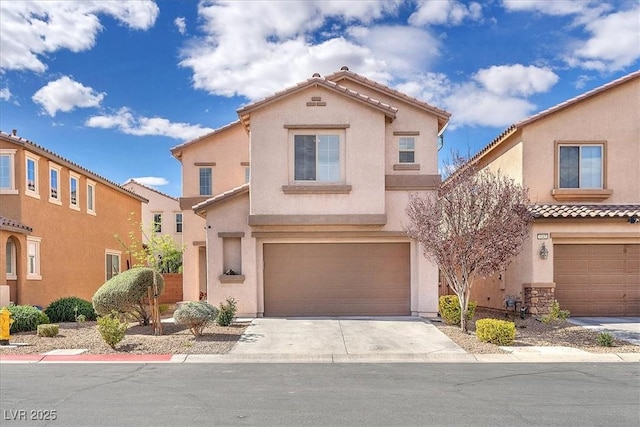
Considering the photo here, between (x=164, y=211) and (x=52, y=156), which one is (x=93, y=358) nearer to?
(x=52, y=156)

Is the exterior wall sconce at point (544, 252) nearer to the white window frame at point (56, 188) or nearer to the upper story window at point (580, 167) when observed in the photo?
the upper story window at point (580, 167)

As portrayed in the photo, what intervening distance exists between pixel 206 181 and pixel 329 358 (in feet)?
40.7

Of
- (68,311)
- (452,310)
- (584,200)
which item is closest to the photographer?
(452,310)

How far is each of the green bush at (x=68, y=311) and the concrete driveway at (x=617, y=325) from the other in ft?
50.9

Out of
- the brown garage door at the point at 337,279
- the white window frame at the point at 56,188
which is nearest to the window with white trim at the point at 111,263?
the white window frame at the point at 56,188

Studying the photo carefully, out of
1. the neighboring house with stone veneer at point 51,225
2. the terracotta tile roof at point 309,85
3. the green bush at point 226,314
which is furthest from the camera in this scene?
the neighboring house with stone veneer at point 51,225

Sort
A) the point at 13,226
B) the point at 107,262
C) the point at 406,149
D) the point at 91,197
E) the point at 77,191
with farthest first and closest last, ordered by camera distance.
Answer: the point at 107,262, the point at 91,197, the point at 77,191, the point at 406,149, the point at 13,226

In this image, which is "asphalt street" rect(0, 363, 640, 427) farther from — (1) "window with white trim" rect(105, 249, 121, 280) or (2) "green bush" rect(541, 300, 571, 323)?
(1) "window with white trim" rect(105, 249, 121, 280)

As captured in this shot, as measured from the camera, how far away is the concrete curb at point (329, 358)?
405 inches

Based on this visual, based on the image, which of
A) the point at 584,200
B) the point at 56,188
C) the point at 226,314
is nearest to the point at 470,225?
the point at 584,200

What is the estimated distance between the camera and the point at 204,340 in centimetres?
1196

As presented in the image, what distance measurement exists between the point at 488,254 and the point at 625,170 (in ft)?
25.3

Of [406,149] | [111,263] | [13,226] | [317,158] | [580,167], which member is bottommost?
[111,263]

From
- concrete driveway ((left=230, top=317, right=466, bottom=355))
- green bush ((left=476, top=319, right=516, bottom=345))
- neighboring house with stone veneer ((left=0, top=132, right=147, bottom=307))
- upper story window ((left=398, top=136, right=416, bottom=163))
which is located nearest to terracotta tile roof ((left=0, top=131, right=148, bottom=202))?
neighboring house with stone veneer ((left=0, top=132, right=147, bottom=307))
